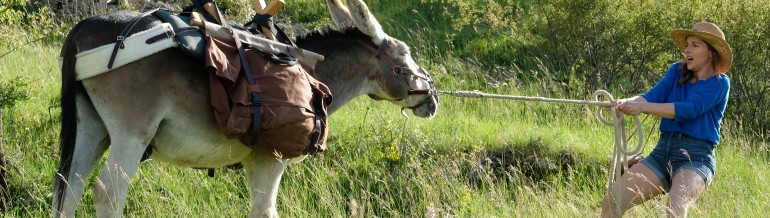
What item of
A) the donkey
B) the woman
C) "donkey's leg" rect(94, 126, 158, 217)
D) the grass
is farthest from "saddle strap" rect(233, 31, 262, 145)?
the woman

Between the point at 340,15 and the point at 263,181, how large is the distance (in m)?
1.20

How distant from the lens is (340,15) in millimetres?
6148

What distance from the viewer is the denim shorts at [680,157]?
570 centimetres

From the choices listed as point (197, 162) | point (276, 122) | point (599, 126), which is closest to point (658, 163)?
point (276, 122)

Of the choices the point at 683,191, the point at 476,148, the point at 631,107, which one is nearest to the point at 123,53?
the point at 631,107

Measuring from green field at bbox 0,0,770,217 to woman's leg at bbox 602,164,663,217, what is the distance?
0.60 metres

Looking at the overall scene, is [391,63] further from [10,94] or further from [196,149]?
[10,94]

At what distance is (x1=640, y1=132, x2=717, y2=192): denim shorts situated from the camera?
5.70 meters

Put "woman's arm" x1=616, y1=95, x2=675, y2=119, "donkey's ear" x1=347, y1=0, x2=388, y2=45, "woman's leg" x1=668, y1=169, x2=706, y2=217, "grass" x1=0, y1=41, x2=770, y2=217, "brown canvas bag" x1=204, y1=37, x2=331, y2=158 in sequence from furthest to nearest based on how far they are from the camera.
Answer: "grass" x1=0, y1=41, x2=770, y2=217
"donkey's ear" x1=347, y1=0, x2=388, y2=45
"woman's arm" x1=616, y1=95, x2=675, y2=119
"woman's leg" x1=668, y1=169, x2=706, y2=217
"brown canvas bag" x1=204, y1=37, x2=331, y2=158

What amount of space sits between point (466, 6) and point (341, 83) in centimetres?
716

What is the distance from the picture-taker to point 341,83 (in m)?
6.16

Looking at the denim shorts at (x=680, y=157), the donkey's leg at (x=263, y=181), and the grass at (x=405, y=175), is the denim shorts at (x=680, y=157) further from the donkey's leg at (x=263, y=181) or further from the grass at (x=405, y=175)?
the donkey's leg at (x=263, y=181)

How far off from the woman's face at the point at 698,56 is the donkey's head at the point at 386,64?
5.63 ft

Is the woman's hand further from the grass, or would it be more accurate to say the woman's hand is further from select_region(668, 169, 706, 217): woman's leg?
the grass
